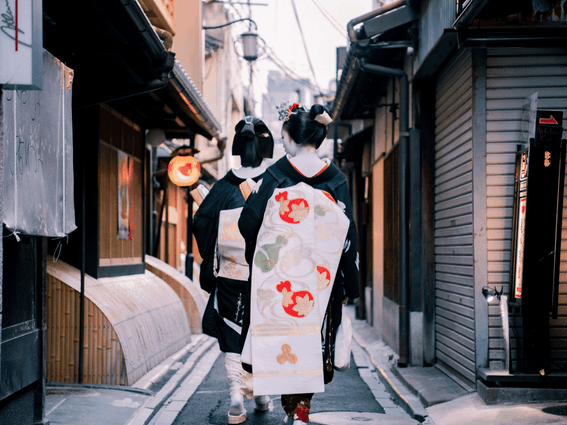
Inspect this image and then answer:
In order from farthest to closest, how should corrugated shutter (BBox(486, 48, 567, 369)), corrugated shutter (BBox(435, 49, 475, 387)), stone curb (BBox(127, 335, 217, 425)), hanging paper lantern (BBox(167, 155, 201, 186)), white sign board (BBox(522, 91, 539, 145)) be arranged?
hanging paper lantern (BBox(167, 155, 201, 186)) → corrugated shutter (BBox(435, 49, 475, 387)) → corrugated shutter (BBox(486, 48, 567, 369)) → white sign board (BBox(522, 91, 539, 145)) → stone curb (BBox(127, 335, 217, 425))

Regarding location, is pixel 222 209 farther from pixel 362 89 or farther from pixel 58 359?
pixel 362 89

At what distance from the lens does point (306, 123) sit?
5.41 meters

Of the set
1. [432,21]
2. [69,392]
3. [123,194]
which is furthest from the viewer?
[123,194]

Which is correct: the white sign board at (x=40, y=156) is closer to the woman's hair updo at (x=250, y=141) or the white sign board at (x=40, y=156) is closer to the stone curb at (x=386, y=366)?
the woman's hair updo at (x=250, y=141)

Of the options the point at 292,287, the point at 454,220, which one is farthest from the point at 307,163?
the point at 454,220

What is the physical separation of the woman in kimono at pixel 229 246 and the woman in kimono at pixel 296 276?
131cm

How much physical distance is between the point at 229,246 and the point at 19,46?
129 inches

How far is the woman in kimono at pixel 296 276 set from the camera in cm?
506

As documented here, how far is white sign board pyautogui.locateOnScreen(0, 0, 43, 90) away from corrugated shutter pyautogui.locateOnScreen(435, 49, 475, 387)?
499 centimetres

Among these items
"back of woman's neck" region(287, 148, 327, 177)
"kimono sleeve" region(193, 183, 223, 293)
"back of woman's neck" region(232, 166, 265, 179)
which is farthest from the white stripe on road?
"back of woman's neck" region(287, 148, 327, 177)

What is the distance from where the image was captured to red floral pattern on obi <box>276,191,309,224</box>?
5.15 meters

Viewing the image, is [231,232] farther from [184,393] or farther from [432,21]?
[432,21]

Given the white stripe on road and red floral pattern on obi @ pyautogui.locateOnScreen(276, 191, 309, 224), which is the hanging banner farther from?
red floral pattern on obi @ pyautogui.locateOnScreen(276, 191, 309, 224)

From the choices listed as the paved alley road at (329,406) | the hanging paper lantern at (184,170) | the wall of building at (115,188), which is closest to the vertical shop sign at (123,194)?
the wall of building at (115,188)
